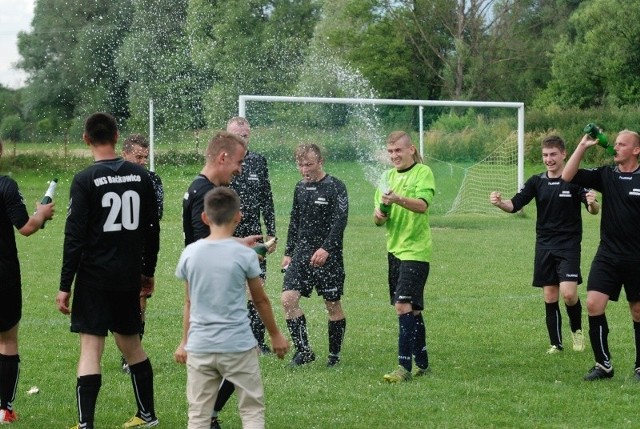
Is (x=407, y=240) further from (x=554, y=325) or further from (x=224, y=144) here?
(x=224, y=144)

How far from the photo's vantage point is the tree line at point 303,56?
38.0 m

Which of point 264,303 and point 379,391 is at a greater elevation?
point 264,303

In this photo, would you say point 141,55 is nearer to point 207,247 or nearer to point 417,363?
point 417,363

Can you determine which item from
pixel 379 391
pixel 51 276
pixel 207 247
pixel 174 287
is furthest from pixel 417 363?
pixel 51 276

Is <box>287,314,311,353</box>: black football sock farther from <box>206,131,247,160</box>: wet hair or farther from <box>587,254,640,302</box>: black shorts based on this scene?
<box>206,131,247,160</box>: wet hair

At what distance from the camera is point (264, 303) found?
5863 millimetres

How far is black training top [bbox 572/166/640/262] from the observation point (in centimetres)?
834

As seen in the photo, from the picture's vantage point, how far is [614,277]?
27.7 ft

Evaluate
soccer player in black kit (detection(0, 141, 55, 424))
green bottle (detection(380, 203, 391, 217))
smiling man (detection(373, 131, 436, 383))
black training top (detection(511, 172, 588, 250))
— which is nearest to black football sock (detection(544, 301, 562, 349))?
black training top (detection(511, 172, 588, 250))

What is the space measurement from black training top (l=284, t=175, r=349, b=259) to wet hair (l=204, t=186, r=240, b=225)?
11.6 ft

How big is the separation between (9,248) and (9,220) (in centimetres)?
19

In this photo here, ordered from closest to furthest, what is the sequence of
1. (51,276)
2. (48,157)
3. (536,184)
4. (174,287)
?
(536,184) < (174,287) < (51,276) < (48,157)

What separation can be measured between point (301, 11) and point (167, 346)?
4697cm

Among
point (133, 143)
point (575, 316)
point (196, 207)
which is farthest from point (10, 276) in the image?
point (575, 316)
